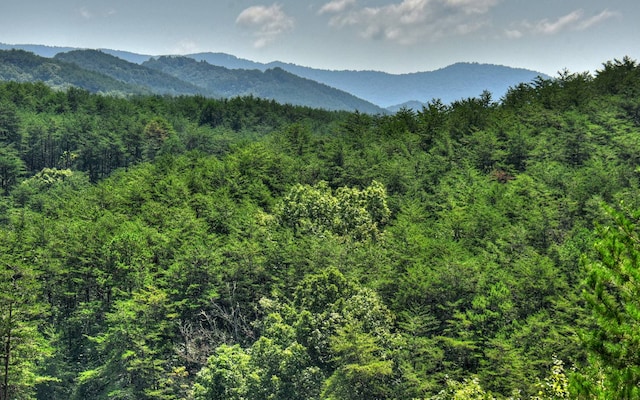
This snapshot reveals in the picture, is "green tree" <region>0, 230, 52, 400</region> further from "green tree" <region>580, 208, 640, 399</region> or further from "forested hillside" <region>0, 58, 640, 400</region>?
"green tree" <region>580, 208, 640, 399</region>

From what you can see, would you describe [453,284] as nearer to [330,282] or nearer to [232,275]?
[330,282]

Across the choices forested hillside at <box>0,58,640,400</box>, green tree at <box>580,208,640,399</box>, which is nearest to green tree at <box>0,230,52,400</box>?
forested hillside at <box>0,58,640,400</box>

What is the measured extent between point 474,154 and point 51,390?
4174 cm

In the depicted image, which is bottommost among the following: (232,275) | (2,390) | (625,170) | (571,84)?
(2,390)

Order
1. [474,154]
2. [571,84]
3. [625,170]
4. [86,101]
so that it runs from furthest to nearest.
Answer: [86,101]
[571,84]
[474,154]
[625,170]

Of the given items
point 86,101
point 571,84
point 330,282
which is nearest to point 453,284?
point 330,282

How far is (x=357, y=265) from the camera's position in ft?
104

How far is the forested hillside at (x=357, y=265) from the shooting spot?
21.8 metres

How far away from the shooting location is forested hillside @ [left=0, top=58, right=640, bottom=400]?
2177 centimetres

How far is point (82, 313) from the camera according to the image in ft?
114

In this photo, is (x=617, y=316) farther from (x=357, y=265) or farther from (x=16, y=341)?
(x=16, y=341)

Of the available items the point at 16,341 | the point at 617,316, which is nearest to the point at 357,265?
the point at 16,341

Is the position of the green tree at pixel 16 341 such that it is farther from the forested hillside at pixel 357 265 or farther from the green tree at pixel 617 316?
the green tree at pixel 617 316

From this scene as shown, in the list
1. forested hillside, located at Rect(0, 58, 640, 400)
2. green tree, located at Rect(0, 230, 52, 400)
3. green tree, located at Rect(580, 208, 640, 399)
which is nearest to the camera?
green tree, located at Rect(580, 208, 640, 399)
